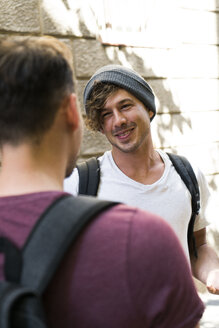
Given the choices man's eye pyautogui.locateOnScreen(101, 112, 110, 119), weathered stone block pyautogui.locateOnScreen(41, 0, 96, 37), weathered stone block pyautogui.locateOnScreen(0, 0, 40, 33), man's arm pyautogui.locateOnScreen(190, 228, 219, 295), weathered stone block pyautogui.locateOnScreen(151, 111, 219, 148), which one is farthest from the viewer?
weathered stone block pyautogui.locateOnScreen(151, 111, 219, 148)

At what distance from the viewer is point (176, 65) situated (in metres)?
5.69

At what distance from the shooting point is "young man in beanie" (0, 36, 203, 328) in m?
1.01

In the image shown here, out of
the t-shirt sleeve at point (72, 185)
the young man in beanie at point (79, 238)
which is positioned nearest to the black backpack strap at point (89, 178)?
the t-shirt sleeve at point (72, 185)

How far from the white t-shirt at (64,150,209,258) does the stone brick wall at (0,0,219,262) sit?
240 centimetres

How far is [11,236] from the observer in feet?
3.27

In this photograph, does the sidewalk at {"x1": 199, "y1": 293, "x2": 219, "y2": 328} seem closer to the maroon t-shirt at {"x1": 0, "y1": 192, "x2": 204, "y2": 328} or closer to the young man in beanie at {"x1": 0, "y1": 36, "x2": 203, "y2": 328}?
the young man in beanie at {"x1": 0, "y1": 36, "x2": 203, "y2": 328}

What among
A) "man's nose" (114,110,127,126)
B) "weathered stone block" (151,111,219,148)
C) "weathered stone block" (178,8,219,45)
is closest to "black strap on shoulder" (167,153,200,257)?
"man's nose" (114,110,127,126)

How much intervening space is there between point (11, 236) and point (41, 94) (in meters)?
0.33

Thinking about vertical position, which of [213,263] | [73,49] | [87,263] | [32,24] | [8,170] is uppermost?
[8,170]

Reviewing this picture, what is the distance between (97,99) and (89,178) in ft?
1.39

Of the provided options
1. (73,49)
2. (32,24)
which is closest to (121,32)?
(73,49)

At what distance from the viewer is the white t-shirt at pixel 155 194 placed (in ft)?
7.66

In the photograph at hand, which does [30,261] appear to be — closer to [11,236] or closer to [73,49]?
[11,236]

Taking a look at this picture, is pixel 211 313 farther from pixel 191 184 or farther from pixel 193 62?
pixel 191 184
